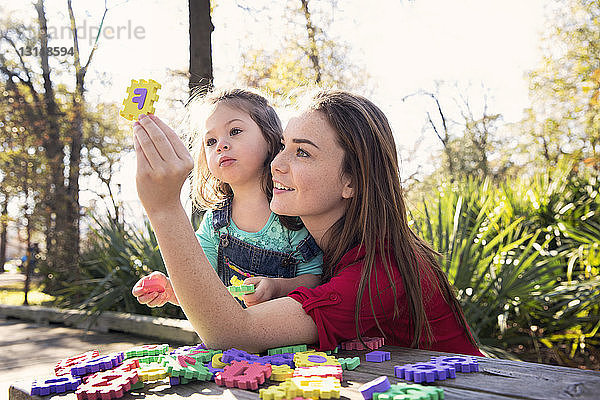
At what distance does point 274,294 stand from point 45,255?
10.2 m

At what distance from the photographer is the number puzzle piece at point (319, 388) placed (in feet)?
3.51

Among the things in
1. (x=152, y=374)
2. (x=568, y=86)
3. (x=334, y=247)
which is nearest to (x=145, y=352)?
(x=152, y=374)

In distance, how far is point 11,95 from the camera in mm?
13250

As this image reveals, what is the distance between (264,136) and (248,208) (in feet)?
1.16

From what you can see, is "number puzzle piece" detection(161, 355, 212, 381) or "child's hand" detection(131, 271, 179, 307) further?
"child's hand" detection(131, 271, 179, 307)

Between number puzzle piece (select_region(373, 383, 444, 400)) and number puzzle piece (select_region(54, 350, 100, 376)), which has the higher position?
number puzzle piece (select_region(54, 350, 100, 376))

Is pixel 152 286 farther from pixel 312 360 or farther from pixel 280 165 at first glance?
pixel 312 360

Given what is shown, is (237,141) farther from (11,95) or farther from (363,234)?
→ (11,95)

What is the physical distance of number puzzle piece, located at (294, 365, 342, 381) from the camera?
3.95ft

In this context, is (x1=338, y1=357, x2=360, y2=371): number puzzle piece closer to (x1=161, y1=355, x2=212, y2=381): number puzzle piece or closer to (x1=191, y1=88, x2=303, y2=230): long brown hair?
(x1=161, y1=355, x2=212, y2=381): number puzzle piece

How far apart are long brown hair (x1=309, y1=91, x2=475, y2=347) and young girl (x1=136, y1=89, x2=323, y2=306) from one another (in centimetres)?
29

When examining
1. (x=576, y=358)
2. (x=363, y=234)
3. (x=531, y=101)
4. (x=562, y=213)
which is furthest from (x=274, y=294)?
(x=531, y=101)

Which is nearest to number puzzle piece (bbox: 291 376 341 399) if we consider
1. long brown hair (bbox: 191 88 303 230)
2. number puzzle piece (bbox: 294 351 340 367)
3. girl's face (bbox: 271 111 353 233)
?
number puzzle piece (bbox: 294 351 340 367)

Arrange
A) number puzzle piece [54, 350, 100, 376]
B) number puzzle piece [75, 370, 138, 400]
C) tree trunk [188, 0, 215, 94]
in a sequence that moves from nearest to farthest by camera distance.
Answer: number puzzle piece [75, 370, 138, 400] → number puzzle piece [54, 350, 100, 376] → tree trunk [188, 0, 215, 94]
